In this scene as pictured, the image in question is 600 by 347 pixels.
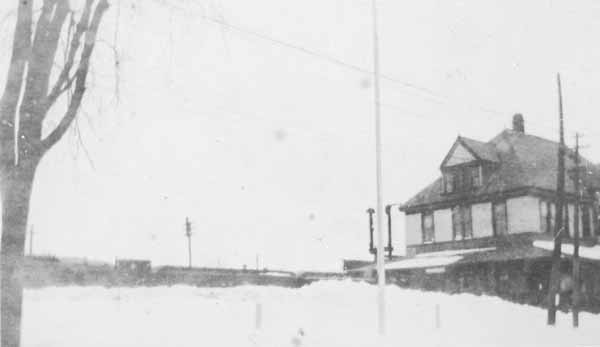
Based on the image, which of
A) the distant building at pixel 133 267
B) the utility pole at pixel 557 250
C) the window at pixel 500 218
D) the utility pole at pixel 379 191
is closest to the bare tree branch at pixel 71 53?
the utility pole at pixel 379 191

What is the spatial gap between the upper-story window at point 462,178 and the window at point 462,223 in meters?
1.17

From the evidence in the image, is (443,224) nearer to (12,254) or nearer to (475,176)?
(475,176)

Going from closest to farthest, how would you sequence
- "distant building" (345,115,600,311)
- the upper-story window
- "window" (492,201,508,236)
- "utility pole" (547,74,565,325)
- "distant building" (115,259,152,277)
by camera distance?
"utility pole" (547,74,565,325) < "distant building" (115,259,152,277) < "distant building" (345,115,600,311) < "window" (492,201,508,236) < the upper-story window

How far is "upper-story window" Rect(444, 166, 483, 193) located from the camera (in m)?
40.8

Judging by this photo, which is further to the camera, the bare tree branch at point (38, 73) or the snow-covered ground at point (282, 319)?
the snow-covered ground at point (282, 319)

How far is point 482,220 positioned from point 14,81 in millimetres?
32223

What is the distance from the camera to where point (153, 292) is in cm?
2694

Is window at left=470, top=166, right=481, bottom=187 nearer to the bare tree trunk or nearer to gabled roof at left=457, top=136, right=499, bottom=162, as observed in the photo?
gabled roof at left=457, top=136, right=499, bottom=162

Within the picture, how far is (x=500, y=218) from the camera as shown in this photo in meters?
38.6

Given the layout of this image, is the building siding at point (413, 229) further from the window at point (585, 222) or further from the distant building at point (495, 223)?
the window at point (585, 222)

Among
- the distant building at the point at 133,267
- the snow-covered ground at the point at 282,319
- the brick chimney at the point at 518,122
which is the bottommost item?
the snow-covered ground at the point at 282,319

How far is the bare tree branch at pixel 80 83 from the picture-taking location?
37.7ft

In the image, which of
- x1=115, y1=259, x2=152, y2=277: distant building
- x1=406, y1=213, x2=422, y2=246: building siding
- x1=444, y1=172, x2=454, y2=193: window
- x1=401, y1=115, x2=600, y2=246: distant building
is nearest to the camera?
x1=115, y1=259, x2=152, y2=277: distant building

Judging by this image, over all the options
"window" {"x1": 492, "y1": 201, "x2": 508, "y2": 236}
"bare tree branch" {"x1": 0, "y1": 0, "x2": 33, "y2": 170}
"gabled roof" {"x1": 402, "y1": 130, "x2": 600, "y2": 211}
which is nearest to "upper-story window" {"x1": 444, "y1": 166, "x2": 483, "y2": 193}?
"gabled roof" {"x1": 402, "y1": 130, "x2": 600, "y2": 211}
